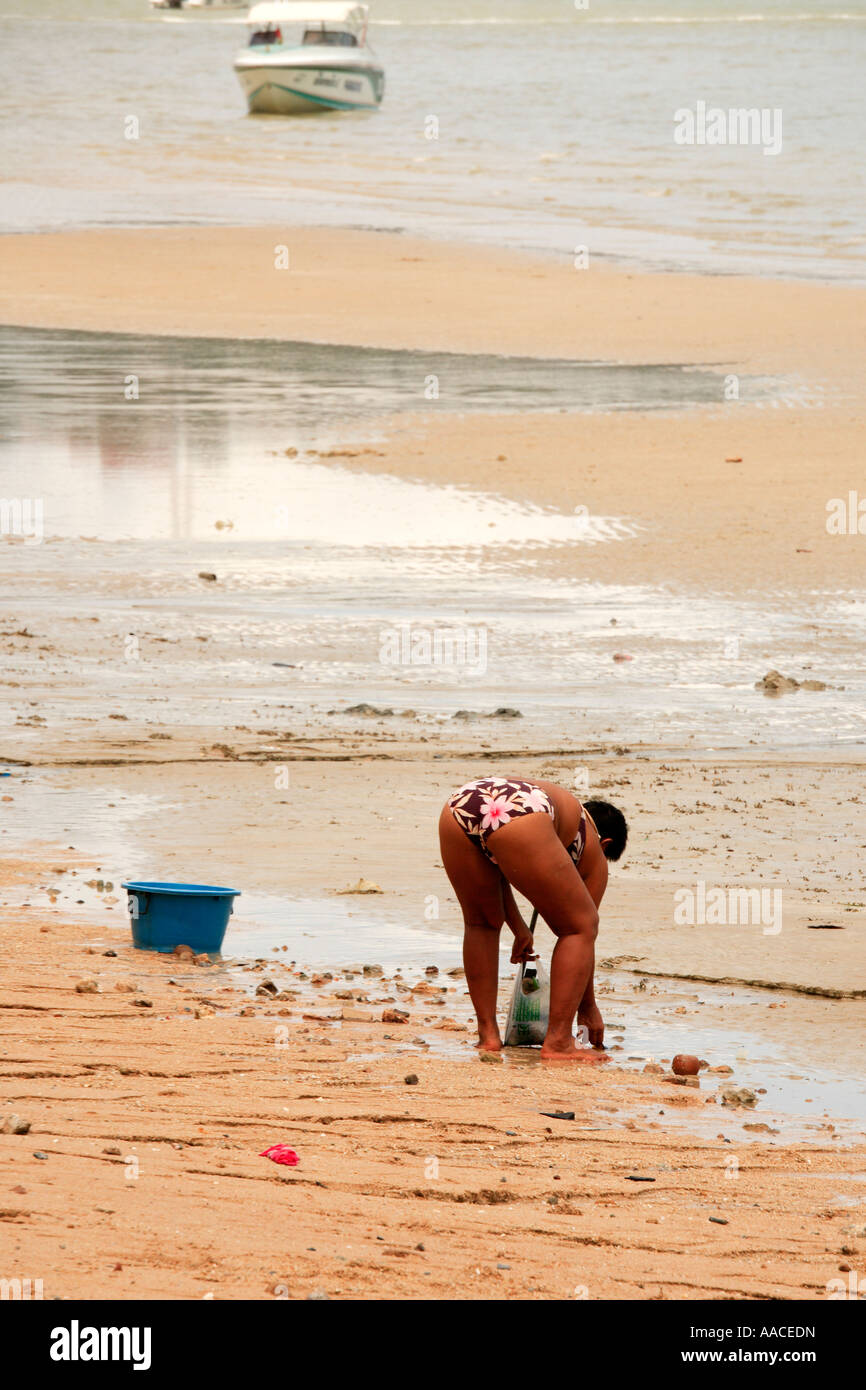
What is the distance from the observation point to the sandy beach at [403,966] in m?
4.80

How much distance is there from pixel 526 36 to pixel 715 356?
334 ft

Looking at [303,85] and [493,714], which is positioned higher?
[303,85]

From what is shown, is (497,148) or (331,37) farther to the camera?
(331,37)

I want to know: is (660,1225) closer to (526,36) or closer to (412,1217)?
(412,1217)

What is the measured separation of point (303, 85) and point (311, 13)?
6.53 m

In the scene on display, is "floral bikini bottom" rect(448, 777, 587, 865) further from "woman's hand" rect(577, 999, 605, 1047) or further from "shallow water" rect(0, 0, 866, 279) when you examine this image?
"shallow water" rect(0, 0, 866, 279)

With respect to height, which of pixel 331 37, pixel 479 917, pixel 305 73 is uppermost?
pixel 331 37

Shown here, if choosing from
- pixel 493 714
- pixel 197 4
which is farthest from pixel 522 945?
pixel 197 4

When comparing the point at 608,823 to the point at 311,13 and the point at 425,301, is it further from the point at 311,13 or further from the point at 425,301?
the point at 311,13

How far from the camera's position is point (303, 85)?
240 feet

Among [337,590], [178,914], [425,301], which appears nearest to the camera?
[178,914]

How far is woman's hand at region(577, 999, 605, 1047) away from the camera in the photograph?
6.64m

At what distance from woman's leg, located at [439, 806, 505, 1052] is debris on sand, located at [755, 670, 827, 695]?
534 cm

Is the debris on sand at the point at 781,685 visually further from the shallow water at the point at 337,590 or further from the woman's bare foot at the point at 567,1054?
the woman's bare foot at the point at 567,1054
